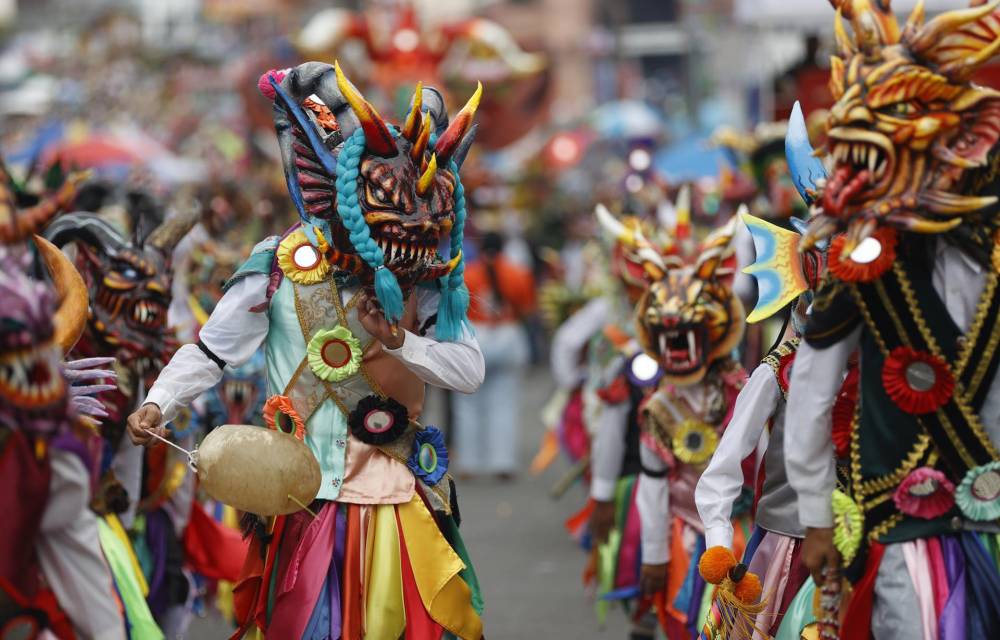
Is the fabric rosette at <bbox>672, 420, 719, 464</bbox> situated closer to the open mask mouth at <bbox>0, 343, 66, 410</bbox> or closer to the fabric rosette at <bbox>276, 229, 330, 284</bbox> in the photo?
the fabric rosette at <bbox>276, 229, 330, 284</bbox>

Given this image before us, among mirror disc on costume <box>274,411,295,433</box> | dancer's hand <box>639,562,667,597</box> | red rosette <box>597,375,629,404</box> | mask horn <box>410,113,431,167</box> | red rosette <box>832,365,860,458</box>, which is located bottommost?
dancer's hand <box>639,562,667,597</box>

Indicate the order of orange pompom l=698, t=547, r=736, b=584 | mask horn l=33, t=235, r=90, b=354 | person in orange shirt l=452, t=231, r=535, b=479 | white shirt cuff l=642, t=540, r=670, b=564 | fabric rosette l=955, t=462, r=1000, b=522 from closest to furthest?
fabric rosette l=955, t=462, r=1000, b=522 < mask horn l=33, t=235, r=90, b=354 < orange pompom l=698, t=547, r=736, b=584 < white shirt cuff l=642, t=540, r=670, b=564 < person in orange shirt l=452, t=231, r=535, b=479

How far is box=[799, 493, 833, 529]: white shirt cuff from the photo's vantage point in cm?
447

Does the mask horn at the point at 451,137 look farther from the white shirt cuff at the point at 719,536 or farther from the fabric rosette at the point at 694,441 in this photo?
the fabric rosette at the point at 694,441

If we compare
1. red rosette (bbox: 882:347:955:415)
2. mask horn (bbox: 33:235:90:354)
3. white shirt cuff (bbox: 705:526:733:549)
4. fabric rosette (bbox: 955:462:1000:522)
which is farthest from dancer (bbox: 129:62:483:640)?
fabric rosette (bbox: 955:462:1000:522)

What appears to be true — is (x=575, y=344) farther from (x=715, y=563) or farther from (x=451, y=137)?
(x=715, y=563)

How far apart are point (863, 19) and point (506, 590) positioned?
6.22 m

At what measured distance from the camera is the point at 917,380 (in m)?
4.34

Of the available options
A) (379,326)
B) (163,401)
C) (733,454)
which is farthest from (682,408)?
(163,401)

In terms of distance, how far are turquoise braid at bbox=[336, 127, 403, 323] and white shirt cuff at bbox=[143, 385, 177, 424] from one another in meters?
0.72

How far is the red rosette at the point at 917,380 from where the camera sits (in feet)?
14.2

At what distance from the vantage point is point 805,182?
18.5 feet

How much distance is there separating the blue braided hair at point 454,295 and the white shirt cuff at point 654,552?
65.3 inches

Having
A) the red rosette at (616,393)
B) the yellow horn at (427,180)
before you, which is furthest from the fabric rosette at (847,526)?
the red rosette at (616,393)
